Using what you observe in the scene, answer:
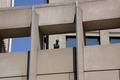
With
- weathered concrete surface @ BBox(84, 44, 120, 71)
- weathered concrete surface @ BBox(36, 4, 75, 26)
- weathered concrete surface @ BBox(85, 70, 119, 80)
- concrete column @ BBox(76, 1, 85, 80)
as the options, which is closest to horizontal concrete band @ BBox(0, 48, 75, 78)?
concrete column @ BBox(76, 1, 85, 80)

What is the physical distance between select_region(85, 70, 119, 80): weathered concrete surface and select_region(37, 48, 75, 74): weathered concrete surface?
1038 mm

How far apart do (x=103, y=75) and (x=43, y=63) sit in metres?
3.36

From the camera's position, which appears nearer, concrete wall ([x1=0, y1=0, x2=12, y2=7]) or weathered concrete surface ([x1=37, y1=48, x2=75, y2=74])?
weathered concrete surface ([x1=37, y1=48, x2=75, y2=74])

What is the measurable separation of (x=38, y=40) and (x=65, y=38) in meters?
16.5

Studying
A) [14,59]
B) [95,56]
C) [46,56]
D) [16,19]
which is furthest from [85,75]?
[16,19]

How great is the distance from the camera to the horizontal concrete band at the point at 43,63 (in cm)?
1988

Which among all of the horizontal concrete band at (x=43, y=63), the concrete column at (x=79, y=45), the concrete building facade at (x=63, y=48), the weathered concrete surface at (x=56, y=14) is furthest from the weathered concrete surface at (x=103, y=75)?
the weathered concrete surface at (x=56, y=14)

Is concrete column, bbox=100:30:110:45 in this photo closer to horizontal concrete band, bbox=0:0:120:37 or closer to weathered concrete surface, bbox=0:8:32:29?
horizontal concrete band, bbox=0:0:120:37

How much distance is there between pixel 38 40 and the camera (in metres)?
21.2

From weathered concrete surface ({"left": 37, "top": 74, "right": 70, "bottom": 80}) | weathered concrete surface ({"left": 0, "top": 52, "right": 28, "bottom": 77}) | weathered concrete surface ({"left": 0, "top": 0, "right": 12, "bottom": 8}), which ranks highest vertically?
weathered concrete surface ({"left": 0, "top": 0, "right": 12, "bottom": 8})

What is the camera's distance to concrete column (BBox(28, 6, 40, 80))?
1969cm

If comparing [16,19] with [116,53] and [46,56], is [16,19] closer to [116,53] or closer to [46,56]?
[46,56]

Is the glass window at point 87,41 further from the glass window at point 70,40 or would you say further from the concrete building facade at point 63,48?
the concrete building facade at point 63,48

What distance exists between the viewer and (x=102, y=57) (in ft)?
64.3
